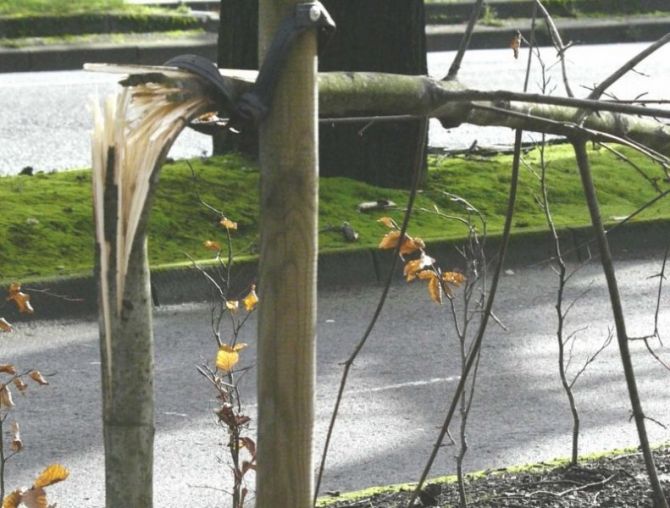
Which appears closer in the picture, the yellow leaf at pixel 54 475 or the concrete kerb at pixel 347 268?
the yellow leaf at pixel 54 475

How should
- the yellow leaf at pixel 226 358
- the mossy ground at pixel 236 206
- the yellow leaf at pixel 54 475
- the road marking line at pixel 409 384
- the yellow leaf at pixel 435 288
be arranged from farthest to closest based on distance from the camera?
the mossy ground at pixel 236 206 < the road marking line at pixel 409 384 < the yellow leaf at pixel 435 288 < the yellow leaf at pixel 226 358 < the yellow leaf at pixel 54 475

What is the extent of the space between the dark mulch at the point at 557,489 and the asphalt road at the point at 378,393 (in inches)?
25.7

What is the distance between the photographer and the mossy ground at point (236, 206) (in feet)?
24.9

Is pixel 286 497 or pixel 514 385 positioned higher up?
pixel 286 497

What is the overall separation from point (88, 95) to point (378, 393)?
6.51 metres

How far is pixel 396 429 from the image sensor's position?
554 cm

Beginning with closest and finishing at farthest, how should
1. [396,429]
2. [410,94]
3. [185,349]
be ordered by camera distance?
[410,94]
[396,429]
[185,349]

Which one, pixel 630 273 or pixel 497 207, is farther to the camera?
pixel 497 207

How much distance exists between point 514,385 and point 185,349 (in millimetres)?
1597

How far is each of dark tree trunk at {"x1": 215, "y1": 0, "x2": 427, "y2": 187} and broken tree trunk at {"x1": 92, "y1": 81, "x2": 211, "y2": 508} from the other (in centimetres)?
648

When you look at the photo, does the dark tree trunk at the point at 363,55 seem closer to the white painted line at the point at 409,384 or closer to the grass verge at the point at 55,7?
the white painted line at the point at 409,384

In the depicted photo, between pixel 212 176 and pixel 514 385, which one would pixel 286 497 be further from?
pixel 212 176

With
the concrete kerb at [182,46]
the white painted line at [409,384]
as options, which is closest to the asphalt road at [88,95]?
the concrete kerb at [182,46]

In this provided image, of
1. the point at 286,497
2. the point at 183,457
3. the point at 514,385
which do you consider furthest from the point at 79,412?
the point at 286,497
